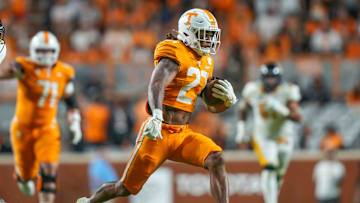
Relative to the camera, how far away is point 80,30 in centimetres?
1323

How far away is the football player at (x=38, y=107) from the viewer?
7203mm

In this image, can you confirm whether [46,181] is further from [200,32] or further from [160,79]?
[200,32]

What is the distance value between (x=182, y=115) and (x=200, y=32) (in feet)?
2.38

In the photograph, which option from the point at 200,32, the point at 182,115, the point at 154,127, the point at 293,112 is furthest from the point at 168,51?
the point at 293,112

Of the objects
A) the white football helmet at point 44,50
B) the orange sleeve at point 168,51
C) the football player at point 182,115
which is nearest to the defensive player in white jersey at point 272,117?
the white football helmet at point 44,50

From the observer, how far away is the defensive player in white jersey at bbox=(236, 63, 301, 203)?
8305 mm

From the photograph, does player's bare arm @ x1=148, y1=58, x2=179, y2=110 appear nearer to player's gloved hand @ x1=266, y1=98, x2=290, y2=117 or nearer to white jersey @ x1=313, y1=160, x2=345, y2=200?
player's gloved hand @ x1=266, y1=98, x2=290, y2=117

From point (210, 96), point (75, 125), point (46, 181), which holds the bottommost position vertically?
point (46, 181)

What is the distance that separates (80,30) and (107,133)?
291cm

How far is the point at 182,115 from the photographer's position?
5.58 metres

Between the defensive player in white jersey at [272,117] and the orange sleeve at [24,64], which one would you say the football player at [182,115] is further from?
the defensive player in white jersey at [272,117]

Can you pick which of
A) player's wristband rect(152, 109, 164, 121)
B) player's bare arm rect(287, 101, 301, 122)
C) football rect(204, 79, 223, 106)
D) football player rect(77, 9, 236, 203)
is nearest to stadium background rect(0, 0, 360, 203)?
player's bare arm rect(287, 101, 301, 122)

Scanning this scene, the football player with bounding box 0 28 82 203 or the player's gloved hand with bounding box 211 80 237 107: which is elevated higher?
the player's gloved hand with bounding box 211 80 237 107

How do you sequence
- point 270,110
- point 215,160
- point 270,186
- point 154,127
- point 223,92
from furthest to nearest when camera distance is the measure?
point 270,110 < point 270,186 < point 223,92 < point 215,160 < point 154,127
